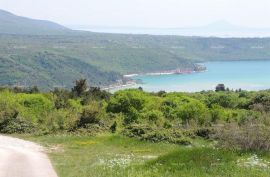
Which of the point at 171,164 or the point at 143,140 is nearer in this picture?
the point at 171,164

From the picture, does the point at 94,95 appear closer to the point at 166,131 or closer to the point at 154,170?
the point at 166,131

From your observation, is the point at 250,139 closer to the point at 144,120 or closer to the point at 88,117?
the point at 88,117

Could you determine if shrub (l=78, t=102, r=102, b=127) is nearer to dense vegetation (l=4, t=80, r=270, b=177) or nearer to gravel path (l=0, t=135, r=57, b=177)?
dense vegetation (l=4, t=80, r=270, b=177)

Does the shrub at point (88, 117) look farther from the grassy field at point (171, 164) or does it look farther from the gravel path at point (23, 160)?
the grassy field at point (171, 164)

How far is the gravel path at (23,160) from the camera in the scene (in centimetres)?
1918

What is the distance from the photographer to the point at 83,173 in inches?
735

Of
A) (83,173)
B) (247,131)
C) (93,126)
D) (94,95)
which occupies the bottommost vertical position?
(94,95)

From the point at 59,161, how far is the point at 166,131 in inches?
399

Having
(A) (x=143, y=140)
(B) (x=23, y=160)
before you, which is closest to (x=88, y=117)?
(A) (x=143, y=140)

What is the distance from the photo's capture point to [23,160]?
23.2 meters

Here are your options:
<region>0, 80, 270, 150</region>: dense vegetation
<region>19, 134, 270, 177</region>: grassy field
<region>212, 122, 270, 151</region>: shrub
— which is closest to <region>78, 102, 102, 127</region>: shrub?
<region>0, 80, 270, 150</region>: dense vegetation

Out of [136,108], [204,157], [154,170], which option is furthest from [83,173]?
[136,108]

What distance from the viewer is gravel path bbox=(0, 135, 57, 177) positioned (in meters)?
19.2

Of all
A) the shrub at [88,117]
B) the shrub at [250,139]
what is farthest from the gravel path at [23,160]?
the shrub at [88,117]
